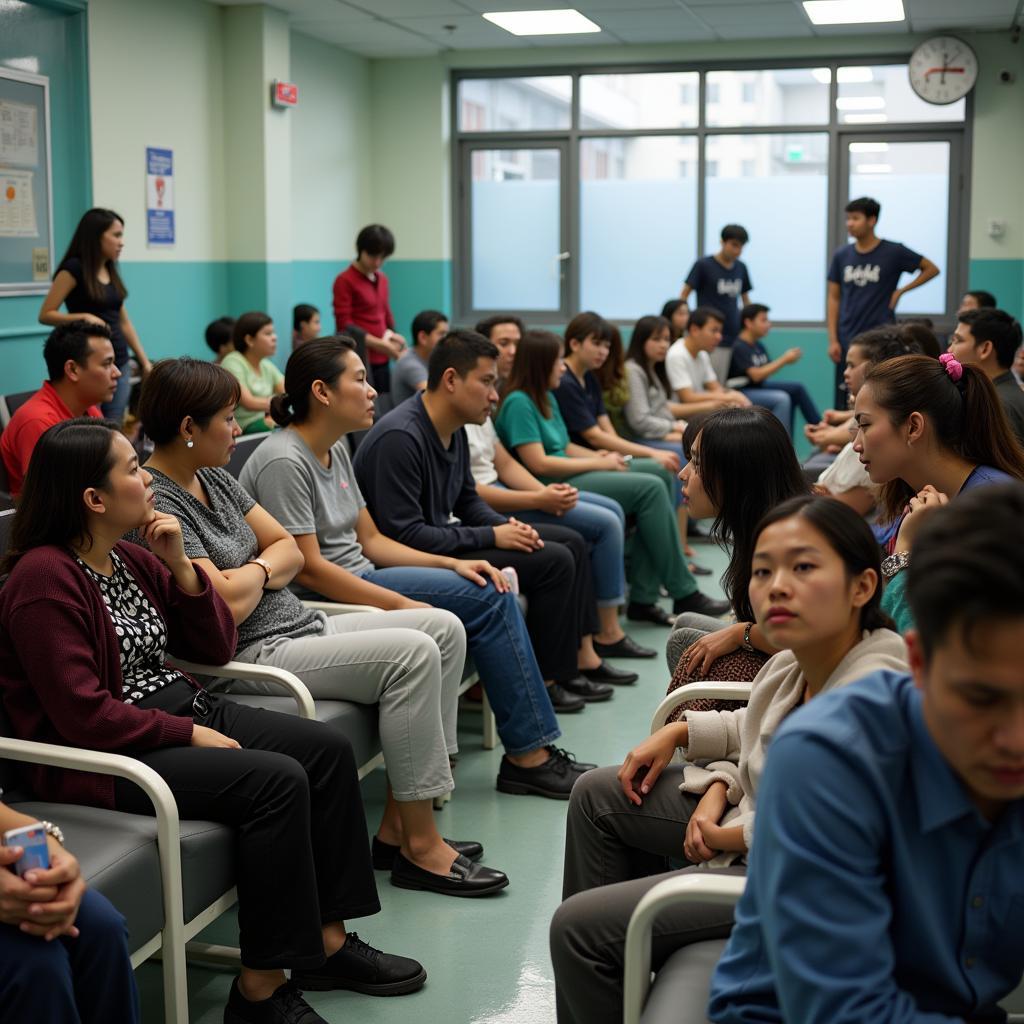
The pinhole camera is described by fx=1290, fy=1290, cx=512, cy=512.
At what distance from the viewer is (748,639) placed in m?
2.35

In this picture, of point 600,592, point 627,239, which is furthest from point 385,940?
point 627,239

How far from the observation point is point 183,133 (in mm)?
7613

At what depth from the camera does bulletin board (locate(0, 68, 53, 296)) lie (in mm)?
6023

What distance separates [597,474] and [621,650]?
84cm

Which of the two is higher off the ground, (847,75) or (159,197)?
(847,75)

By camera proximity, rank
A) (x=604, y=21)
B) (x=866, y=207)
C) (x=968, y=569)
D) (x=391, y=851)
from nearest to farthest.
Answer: (x=968, y=569), (x=391, y=851), (x=866, y=207), (x=604, y=21)

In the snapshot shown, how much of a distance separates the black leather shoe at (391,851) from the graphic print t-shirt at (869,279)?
219 inches

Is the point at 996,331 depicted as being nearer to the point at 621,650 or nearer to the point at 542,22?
the point at 621,650

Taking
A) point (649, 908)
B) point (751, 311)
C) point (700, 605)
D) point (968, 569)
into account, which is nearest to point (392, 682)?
point (649, 908)

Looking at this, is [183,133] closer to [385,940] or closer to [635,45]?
[635,45]

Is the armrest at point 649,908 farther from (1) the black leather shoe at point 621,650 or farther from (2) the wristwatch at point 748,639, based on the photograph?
(1) the black leather shoe at point 621,650

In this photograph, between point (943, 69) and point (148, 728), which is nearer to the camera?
point (148, 728)

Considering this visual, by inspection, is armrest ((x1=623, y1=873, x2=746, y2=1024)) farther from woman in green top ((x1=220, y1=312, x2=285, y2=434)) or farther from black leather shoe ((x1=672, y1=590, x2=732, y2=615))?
woman in green top ((x1=220, y1=312, x2=285, y2=434))

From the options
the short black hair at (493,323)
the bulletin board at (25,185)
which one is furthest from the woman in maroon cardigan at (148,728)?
the bulletin board at (25,185)
